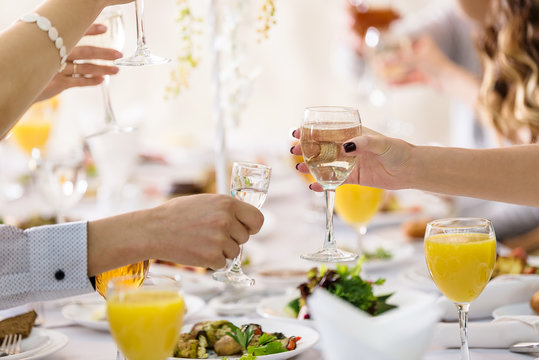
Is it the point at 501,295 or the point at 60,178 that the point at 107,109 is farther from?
the point at 501,295

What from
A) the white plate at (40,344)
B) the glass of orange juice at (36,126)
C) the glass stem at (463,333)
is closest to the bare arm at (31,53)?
the white plate at (40,344)

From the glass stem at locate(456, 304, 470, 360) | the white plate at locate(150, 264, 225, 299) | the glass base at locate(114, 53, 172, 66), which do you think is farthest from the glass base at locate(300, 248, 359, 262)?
the white plate at locate(150, 264, 225, 299)

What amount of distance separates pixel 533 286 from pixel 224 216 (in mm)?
815

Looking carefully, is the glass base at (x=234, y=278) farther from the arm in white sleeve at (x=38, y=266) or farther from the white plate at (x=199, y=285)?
the white plate at (x=199, y=285)

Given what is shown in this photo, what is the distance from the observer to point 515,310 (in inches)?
61.4

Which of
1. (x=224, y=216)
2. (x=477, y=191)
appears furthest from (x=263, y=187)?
(x=477, y=191)

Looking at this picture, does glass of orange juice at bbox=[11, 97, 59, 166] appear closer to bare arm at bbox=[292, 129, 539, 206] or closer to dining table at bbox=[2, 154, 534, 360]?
dining table at bbox=[2, 154, 534, 360]

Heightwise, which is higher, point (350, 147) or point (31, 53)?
point (31, 53)

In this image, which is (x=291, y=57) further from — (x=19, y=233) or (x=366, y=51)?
(x=19, y=233)

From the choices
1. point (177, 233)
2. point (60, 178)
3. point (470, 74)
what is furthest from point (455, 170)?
point (470, 74)

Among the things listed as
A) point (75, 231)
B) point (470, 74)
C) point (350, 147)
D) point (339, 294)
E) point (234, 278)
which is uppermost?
point (470, 74)

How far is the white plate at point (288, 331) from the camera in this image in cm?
129

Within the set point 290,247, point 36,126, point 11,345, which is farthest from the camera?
point 36,126

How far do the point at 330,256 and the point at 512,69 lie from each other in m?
1.68
